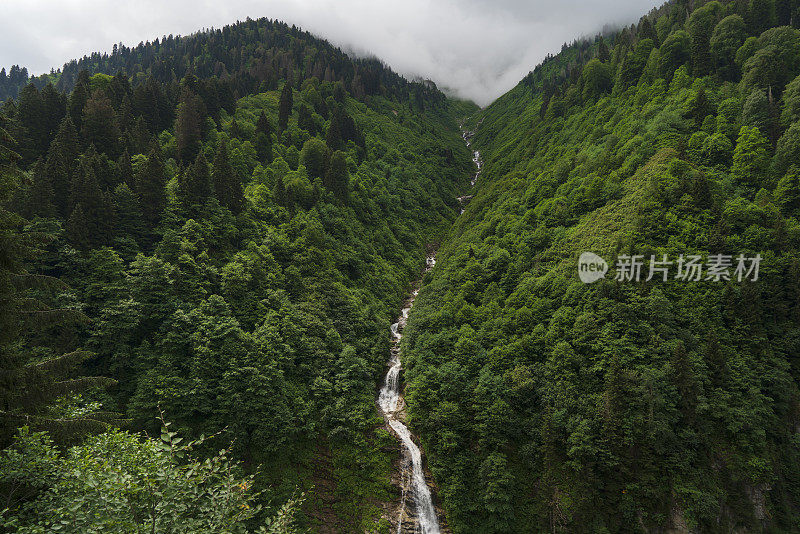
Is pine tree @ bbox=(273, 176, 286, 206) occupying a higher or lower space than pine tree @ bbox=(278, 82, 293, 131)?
lower

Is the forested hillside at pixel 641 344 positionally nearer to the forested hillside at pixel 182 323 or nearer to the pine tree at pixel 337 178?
the forested hillside at pixel 182 323

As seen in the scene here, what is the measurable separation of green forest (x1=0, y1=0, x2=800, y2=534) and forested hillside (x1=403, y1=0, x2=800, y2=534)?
10.3 inches

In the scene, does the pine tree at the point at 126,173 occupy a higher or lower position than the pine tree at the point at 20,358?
higher

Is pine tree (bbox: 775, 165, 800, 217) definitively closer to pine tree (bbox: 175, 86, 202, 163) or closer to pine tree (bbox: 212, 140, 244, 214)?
pine tree (bbox: 212, 140, 244, 214)

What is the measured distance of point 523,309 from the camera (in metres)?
48.1

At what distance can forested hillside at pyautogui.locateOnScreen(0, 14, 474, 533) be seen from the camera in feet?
43.3

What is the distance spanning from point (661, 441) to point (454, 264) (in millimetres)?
39207

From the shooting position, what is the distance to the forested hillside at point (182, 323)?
13.2m

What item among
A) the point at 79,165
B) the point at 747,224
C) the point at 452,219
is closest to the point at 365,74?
the point at 452,219

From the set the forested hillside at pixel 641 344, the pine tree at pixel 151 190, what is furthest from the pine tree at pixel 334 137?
the pine tree at pixel 151 190

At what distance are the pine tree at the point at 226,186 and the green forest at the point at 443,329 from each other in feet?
1.25

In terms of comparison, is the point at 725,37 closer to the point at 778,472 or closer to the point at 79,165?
the point at 778,472

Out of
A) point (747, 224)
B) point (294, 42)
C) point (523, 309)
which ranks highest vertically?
point (294, 42)

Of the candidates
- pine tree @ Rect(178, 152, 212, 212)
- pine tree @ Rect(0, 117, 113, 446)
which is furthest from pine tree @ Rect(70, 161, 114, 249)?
pine tree @ Rect(0, 117, 113, 446)
